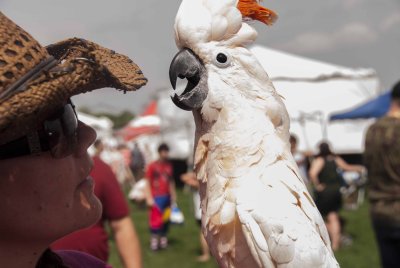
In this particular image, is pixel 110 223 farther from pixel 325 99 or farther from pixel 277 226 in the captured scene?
pixel 325 99

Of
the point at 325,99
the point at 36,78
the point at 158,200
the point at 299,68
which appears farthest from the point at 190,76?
the point at 325,99

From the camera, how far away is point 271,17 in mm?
1563

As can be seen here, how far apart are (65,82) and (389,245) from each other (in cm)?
317

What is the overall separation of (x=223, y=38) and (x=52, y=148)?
610 millimetres

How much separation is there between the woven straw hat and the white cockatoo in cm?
34

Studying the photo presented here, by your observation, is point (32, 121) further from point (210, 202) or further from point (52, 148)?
point (210, 202)

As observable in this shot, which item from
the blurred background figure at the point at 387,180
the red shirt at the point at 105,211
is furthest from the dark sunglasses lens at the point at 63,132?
the blurred background figure at the point at 387,180

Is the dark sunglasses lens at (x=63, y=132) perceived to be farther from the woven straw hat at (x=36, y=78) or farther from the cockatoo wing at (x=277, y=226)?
the cockatoo wing at (x=277, y=226)

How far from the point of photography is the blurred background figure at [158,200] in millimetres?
6914

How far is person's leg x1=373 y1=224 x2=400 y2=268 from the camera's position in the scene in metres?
Answer: 3.58

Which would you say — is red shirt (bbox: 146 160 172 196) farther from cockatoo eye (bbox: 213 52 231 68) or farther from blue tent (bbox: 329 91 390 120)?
cockatoo eye (bbox: 213 52 231 68)

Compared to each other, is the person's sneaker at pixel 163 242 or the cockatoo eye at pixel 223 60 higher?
the cockatoo eye at pixel 223 60

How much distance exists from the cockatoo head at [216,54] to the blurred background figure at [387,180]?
2.29m

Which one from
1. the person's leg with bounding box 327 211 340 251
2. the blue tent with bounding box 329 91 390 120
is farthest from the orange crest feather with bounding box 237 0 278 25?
the blue tent with bounding box 329 91 390 120
